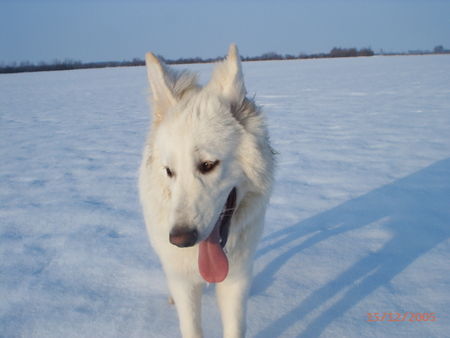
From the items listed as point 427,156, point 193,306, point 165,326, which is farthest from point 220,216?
point 427,156

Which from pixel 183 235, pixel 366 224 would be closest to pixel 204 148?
pixel 183 235

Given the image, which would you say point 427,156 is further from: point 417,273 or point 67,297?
point 67,297

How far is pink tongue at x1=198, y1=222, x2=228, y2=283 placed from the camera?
Answer: 1997mm

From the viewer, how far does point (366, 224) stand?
3.81m

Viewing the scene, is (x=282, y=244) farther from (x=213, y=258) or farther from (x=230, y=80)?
(x=230, y=80)

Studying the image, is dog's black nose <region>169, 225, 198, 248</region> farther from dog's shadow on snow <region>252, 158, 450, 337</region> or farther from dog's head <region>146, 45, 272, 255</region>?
dog's shadow on snow <region>252, 158, 450, 337</region>

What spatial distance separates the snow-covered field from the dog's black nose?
40.6 inches

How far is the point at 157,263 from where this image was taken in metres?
3.23

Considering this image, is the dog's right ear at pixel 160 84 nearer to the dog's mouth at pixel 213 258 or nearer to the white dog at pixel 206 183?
the white dog at pixel 206 183

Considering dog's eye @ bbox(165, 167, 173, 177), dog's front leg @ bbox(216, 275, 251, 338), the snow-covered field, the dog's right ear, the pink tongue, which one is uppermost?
the dog's right ear

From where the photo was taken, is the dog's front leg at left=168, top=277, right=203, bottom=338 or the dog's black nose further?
the dog's front leg at left=168, top=277, right=203, bottom=338

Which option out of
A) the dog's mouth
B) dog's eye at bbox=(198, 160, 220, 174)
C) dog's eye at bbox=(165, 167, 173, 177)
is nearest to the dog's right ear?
dog's eye at bbox=(165, 167, 173, 177)

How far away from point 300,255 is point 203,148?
1915 millimetres
